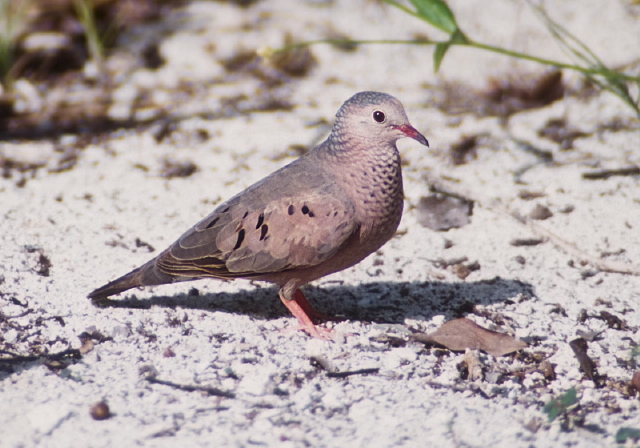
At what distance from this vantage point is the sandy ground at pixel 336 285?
9.10 feet

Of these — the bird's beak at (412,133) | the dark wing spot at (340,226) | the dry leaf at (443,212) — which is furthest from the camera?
the dry leaf at (443,212)

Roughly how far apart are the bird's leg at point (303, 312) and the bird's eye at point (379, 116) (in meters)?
0.88

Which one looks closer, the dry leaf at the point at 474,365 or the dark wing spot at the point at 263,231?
the dry leaf at the point at 474,365

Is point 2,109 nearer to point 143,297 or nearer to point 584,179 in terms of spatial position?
point 143,297

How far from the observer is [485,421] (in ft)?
9.02

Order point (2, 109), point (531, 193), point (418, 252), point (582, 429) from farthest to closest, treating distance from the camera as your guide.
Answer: point (2, 109)
point (531, 193)
point (418, 252)
point (582, 429)

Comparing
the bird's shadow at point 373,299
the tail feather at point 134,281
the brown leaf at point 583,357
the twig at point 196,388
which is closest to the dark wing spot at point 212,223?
the tail feather at point 134,281

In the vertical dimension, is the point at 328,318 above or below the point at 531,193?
below

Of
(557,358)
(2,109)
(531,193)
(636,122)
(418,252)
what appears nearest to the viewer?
(557,358)

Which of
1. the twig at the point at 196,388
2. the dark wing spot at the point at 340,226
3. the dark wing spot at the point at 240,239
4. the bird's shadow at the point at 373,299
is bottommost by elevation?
the bird's shadow at the point at 373,299

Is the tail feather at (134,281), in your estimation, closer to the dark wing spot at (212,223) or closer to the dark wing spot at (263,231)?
the dark wing spot at (212,223)

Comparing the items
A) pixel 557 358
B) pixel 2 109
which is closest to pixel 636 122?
pixel 557 358

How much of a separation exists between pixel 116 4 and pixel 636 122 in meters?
4.45

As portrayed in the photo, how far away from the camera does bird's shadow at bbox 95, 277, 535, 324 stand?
12.2ft
